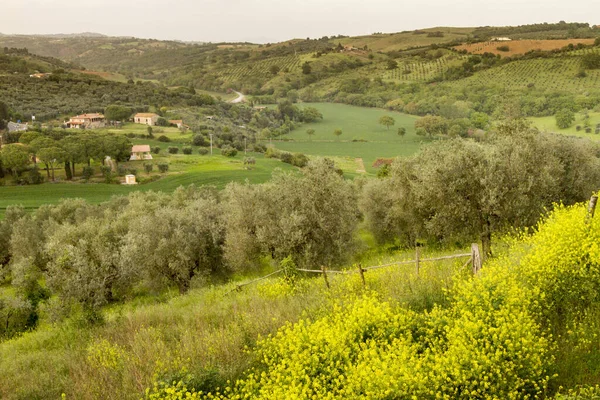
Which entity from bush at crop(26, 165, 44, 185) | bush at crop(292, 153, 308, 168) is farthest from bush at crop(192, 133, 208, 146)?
bush at crop(26, 165, 44, 185)

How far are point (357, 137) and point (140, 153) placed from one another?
5705 cm

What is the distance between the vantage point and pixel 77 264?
79.9 feet

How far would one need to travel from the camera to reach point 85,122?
102 meters

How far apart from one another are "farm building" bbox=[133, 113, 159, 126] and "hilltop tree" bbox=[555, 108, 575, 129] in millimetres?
98884

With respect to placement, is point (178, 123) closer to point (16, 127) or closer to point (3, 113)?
point (16, 127)

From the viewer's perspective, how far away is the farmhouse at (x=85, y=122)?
3954 inches

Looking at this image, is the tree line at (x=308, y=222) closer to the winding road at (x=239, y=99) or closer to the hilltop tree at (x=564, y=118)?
the hilltop tree at (x=564, y=118)

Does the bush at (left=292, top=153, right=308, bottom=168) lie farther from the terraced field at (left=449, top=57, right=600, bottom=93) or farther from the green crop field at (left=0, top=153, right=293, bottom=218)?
the terraced field at (left=449, top=57, right=600, bottom=93)

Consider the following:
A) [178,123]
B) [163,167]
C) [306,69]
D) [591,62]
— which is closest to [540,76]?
[591,62]

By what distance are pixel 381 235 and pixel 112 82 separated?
143382 mm

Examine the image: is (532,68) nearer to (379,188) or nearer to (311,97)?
(311,97)

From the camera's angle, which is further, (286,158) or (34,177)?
(286,158)

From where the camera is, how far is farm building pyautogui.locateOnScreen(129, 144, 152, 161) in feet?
262

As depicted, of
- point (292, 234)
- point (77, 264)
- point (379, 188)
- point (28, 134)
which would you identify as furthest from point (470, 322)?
point (28, 134)
